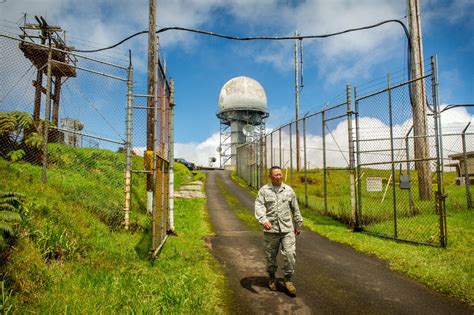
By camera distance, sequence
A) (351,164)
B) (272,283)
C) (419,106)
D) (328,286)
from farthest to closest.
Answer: (419,106)
(351,164)
(328,286)
(272,283)

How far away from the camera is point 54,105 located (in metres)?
9.52

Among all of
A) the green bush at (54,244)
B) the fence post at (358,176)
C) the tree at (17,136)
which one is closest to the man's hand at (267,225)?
the green bush at (54,244)

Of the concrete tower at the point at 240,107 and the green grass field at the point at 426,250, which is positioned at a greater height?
the concrete tower at the point at 240,107

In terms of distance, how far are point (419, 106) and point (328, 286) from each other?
8.26m

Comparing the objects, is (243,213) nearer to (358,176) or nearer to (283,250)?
(358,176)

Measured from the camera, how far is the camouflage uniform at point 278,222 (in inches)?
193

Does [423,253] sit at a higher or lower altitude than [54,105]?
lower

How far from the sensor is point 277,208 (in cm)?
509

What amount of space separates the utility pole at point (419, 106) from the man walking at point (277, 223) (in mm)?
6956

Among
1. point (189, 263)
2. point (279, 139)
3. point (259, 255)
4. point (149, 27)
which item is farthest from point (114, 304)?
point (279, 139)

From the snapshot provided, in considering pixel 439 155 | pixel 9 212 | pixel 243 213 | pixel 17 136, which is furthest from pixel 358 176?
pixel 17 136

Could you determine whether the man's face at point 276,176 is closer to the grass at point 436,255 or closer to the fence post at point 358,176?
the grass at point 436,255

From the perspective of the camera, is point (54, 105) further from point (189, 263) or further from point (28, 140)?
point (189, 263)

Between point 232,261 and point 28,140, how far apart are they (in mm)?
6072
